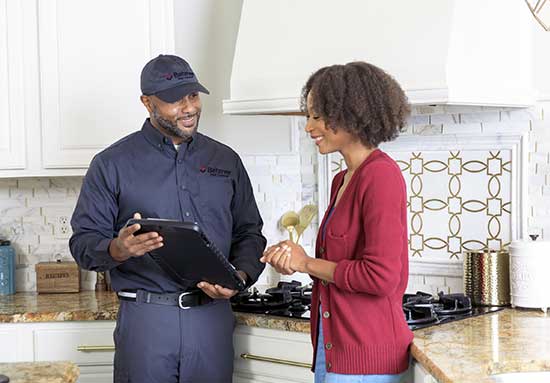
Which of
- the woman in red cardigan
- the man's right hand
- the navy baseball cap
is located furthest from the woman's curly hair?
the navy baseball cap

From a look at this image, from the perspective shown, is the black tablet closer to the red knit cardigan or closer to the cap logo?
the red knit cardigan

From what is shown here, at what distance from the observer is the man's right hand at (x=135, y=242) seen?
8.60ft

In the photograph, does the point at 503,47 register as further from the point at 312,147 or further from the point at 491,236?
the point at 312,147

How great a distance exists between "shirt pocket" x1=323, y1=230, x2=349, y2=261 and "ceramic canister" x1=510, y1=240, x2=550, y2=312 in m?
0.96

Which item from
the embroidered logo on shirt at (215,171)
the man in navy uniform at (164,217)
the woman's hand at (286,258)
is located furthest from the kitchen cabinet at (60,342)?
the woman's hand at (286,258)

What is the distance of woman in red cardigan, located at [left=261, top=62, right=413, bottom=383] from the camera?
2240mm

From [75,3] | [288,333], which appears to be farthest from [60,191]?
[288,333]

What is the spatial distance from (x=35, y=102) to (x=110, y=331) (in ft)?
3.16

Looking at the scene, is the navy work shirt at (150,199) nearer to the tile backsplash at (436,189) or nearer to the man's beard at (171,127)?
the man's beard at (171,127)

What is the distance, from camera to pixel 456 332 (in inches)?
107

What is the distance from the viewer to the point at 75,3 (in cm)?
357

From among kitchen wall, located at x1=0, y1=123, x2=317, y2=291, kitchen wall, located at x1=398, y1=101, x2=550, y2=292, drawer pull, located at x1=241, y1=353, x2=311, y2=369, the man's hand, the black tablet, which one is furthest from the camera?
kitchen wall, located at x1=0, y1=123, x2=317, y2=291

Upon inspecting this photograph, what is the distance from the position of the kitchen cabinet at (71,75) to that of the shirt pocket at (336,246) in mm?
1441

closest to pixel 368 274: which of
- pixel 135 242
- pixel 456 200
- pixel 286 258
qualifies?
pixel 286 258
